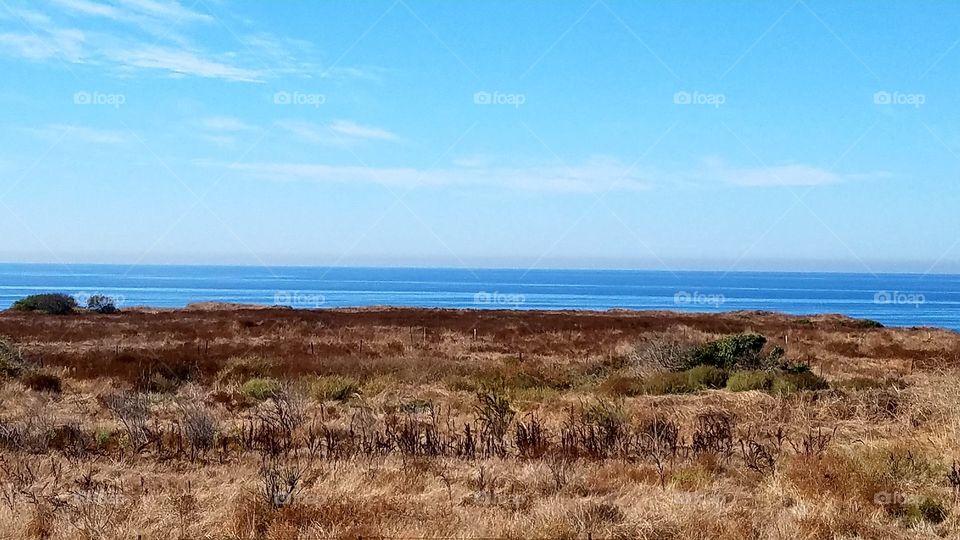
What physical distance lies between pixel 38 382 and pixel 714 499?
13.6 meters

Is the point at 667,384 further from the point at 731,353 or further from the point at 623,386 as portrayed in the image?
the point at 731,353

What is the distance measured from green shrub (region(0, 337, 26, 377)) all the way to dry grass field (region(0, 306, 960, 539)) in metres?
0.07

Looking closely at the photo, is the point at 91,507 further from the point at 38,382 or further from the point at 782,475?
the point at 38,382

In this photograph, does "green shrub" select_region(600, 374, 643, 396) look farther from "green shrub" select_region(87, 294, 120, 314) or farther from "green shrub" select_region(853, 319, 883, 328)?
"green shrub" select_region(87, 294, 120, 314)

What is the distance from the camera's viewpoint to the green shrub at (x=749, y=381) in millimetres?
14555

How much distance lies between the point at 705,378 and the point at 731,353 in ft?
7.15

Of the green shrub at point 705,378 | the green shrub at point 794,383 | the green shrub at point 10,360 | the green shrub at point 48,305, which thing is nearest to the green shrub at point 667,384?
the green shrub at point 705,378

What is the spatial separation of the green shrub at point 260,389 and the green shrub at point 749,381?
848 centimetres

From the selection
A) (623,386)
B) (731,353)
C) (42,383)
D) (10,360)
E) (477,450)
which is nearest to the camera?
(477,450)

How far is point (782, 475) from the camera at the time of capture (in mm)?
6695

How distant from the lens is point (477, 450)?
844 centimetres

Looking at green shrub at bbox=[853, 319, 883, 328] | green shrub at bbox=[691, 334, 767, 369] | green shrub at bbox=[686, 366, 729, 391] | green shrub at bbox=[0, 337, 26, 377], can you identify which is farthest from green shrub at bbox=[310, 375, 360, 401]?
green shrub at bbox=[853, 319, 883, 328]

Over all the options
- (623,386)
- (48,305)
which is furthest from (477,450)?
(48,305)

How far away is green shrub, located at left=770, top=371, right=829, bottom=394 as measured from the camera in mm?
14023
